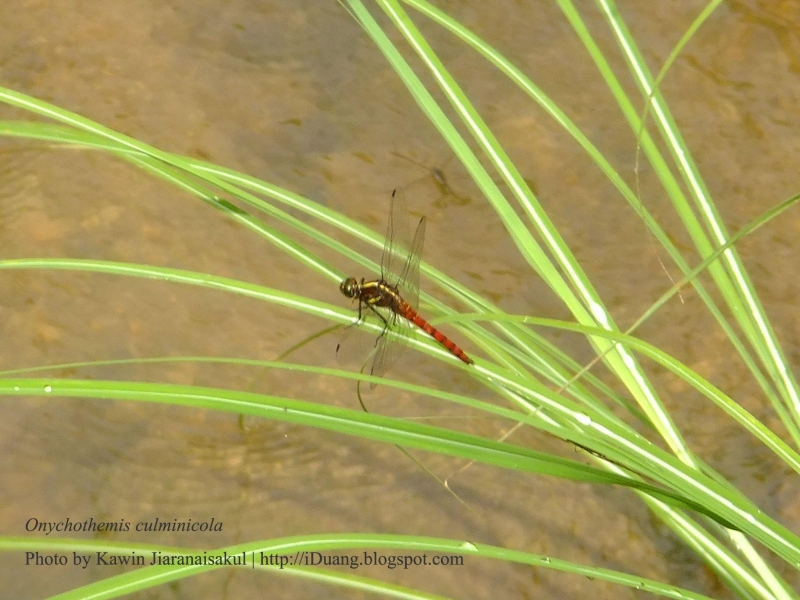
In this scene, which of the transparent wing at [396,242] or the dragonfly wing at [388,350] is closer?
the dragonfly wing at [388,350]

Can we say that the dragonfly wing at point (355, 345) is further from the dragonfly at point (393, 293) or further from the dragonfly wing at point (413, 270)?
the dragonfly wing at point (413, 270)

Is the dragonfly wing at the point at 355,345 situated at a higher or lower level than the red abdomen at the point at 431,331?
lower

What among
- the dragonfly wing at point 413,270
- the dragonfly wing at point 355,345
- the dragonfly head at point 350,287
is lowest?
the dragonfly wing at point 355,345

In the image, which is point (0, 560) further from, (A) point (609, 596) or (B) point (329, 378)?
(A) point (609, 596)

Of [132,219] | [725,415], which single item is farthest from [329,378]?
[725,415]

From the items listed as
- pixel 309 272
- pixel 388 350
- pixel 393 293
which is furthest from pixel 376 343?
pixel 309 272

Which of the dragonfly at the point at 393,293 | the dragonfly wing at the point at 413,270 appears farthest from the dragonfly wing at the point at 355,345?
the dragonfly wing at the point at 413,270

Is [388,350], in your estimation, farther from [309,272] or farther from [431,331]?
[309,272]

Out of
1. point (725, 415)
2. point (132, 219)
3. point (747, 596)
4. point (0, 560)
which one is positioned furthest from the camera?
point (132, 219)
